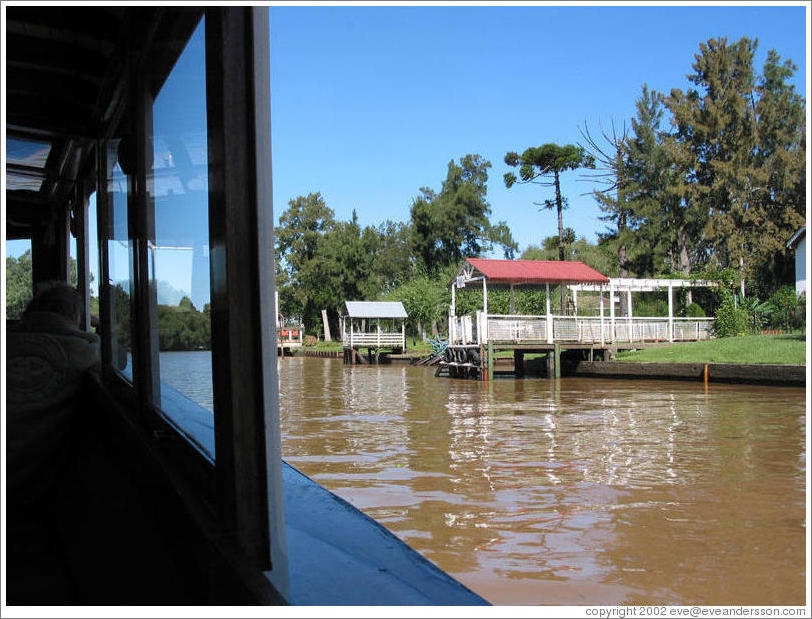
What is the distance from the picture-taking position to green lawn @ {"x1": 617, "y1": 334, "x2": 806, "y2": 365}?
64.6 ft

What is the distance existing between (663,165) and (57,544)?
4277 centimetres

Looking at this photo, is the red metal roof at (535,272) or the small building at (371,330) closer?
the red metal roof at (535,272)

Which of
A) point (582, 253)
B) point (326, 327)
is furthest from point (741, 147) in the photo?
point (326, 327)

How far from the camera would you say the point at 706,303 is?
97.0ft

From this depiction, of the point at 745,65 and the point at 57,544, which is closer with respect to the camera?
the point at 57,544

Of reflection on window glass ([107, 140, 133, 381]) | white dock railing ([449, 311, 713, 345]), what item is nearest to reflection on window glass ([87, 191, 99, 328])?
reflection on window glass ([107, 140, 133, 381])

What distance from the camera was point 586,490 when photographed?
701cm

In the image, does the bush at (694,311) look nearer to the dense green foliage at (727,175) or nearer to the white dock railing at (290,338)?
the dense green foliage at (727,175)

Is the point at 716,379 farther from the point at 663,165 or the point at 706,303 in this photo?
the point at 663,165

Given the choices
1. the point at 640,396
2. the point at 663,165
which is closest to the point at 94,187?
the point at 640,396

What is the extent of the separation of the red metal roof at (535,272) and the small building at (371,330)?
41.9ft

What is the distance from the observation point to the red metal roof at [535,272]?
78.1ft

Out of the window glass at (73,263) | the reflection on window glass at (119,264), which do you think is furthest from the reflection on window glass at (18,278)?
the reflection on window glass at (119,264)

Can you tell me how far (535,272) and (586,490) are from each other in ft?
57.9
